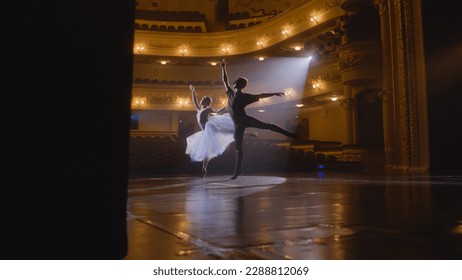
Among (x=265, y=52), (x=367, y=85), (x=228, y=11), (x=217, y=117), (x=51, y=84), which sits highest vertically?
→ (x=228, y=11)

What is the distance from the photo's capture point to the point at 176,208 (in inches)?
91.9

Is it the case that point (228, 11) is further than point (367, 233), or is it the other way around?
point (228, 11)

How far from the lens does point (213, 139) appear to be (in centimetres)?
668

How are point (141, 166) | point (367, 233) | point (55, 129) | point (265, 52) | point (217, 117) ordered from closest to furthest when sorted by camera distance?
point (55, 129) < point (367, 233) < point (217, 117) < point (141, 166) < point (265, 52)

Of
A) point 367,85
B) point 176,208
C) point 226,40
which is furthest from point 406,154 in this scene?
point 226,40

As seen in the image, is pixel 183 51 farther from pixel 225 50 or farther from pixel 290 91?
pixel 290 91

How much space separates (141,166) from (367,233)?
8.38m

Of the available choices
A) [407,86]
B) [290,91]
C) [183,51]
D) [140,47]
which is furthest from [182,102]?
[407,86]

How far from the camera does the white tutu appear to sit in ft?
21.8

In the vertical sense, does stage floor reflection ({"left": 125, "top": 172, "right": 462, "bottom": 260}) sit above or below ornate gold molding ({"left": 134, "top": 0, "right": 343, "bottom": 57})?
below

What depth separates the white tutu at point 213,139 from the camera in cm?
664

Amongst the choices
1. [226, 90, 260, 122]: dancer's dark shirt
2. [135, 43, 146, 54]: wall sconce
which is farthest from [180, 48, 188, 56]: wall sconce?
[226, 90, 260, 122]: dancer's dark shirt

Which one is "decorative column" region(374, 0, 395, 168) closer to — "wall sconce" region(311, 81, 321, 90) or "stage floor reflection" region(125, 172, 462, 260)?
"wall sconce" region(311, 81, 321, 90)

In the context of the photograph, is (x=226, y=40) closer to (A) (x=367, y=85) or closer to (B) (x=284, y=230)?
(A) (x=367, y=85)
